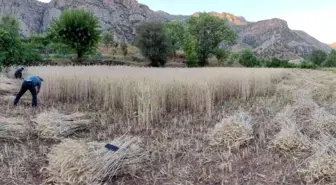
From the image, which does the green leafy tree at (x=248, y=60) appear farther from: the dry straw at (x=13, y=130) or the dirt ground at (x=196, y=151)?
the dry straw at (x=13, y=130)

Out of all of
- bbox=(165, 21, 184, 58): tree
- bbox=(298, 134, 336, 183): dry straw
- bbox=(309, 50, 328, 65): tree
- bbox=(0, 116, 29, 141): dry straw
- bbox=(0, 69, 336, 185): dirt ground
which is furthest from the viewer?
bbox=(309, 50, 328, 65): tree

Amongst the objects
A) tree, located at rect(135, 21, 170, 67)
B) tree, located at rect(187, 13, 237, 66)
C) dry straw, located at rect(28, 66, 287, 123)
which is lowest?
dry straw, located at rect(28, 66, 287, 123)

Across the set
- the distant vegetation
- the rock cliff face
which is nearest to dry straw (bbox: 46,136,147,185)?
the distant vegetation

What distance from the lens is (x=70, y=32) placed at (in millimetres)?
21922

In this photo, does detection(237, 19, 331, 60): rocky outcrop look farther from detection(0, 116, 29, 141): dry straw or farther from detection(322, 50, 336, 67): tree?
detection(0, 116, 29, 141): dry straw

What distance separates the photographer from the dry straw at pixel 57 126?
4203 mm

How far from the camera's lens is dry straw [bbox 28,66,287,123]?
551 centimetres

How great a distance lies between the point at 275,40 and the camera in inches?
2886

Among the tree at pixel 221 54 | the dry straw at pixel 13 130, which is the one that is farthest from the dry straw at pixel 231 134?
the tree at pixel 221 54

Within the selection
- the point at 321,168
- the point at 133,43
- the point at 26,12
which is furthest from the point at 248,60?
the point at 26,12

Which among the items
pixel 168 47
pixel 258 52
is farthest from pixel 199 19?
pixel 258 52

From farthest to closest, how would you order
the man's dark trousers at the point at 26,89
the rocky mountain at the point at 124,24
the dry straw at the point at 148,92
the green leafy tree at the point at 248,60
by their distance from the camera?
the rocky mountain at the point at 124,24, the green leafy tree at the point at 248,60, the man's dark trousers at the point at 26,89, the dry straw at the point at 148,92

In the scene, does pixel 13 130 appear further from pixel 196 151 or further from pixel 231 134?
pixel 231 134

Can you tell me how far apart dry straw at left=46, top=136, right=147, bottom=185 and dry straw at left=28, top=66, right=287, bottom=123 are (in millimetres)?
1772
